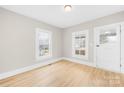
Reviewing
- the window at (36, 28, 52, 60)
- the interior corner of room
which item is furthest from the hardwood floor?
the window at (36, 28, 52, 60)

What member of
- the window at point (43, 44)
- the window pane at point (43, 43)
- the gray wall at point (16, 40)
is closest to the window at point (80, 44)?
the window at point (43, 44)

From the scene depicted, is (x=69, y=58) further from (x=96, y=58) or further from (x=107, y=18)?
(x=107, y=18)

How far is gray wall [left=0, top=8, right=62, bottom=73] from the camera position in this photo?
2.44 metres

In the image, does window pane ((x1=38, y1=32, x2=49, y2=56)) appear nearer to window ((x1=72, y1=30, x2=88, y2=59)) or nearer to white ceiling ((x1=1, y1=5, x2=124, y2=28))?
white ceiling ((x1=1, y1=5, x2=124, y2=28))

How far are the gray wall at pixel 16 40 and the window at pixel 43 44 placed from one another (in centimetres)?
24

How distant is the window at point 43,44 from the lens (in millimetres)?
3688

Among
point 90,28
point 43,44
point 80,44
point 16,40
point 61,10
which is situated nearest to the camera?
point 61,10

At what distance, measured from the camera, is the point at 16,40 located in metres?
Result: 2.79

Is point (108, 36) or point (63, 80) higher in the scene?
point (108, 36)

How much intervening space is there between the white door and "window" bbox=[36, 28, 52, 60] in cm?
263

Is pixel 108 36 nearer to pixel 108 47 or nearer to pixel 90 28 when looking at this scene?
pixel 108 47

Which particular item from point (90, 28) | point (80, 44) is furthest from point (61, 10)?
point (80, 44)

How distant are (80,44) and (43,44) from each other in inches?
85.6

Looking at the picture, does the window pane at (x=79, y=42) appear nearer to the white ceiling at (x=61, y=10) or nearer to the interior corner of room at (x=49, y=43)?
the interior corner of room at (x=49, y=43)
